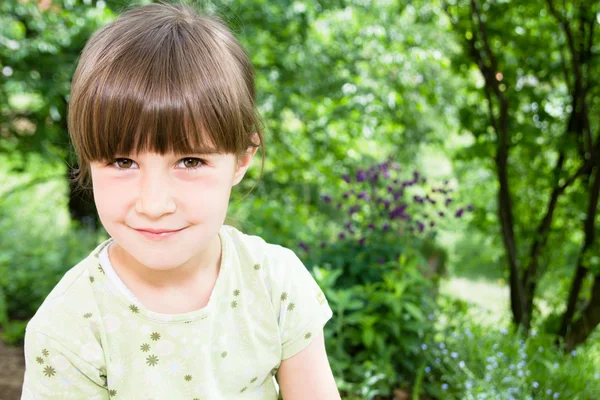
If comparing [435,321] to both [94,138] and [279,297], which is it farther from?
[94,138]

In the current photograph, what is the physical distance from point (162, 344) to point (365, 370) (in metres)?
1.44

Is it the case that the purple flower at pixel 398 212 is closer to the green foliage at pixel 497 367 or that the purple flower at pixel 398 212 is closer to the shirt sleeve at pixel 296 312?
the green foliage at pixel 497 367

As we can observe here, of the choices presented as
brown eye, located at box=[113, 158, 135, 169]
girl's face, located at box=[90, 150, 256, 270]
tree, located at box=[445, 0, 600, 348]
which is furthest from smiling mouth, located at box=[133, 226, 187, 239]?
tree, located at box=[445, 0, 600, 348]

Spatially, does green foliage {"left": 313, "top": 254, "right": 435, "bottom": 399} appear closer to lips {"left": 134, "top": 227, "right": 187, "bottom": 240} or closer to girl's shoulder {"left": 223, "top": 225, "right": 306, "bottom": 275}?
girl's shoulder {"left": 223, "top": 225, "right": 306, "bottom": 275}

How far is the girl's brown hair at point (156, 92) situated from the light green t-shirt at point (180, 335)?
32 cm

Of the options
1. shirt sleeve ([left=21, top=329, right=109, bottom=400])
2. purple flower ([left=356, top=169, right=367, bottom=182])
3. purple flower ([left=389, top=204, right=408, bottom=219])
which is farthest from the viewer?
purple flower ([left=356, top=169, right=367, bottom=182])

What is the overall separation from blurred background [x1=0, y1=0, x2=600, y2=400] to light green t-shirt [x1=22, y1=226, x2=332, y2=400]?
0.89 metres

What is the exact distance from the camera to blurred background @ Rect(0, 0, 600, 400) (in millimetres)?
2777

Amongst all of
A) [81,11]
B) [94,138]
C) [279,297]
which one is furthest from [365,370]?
[81,11]

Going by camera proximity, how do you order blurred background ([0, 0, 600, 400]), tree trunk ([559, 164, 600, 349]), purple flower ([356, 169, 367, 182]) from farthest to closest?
tree trunk ([559, 164, 600, 349])
purple flower ([356, 169, 367, 182])
blurred background ([0, 0, 600, 400])

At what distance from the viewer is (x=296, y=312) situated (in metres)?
1.53

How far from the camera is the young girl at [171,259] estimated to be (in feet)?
4.04

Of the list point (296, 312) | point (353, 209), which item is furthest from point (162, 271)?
point (353, 209)

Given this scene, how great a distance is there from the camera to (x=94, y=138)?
1.24m
